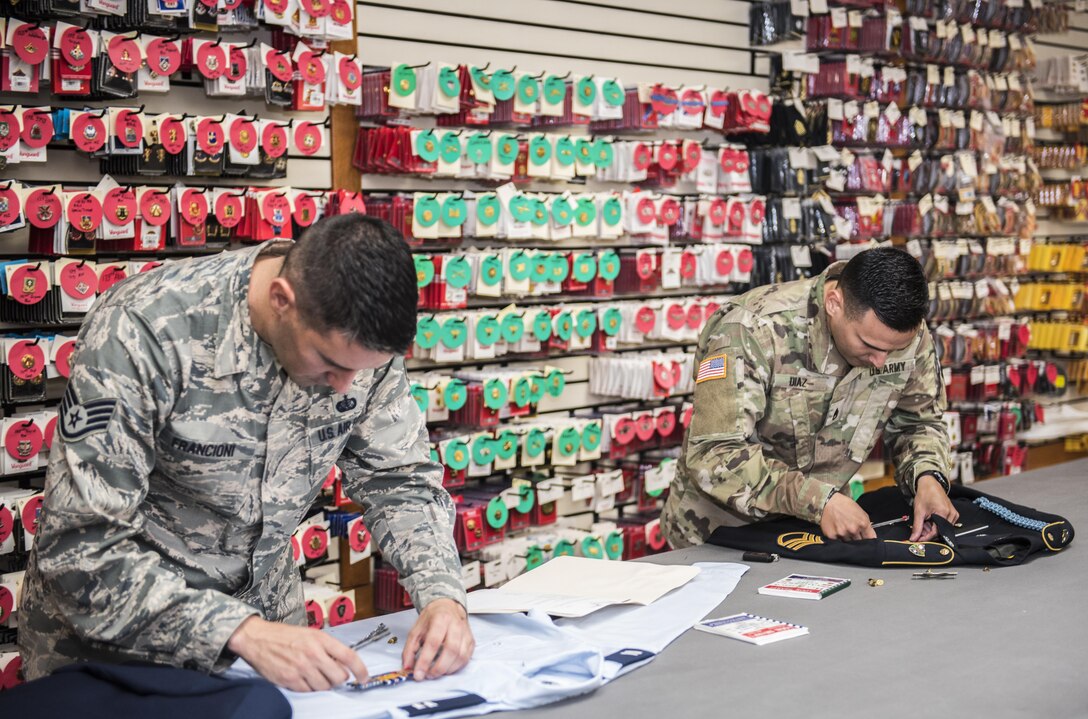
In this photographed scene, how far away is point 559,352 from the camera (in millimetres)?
5332

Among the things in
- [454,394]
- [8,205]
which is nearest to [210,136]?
[8,205]

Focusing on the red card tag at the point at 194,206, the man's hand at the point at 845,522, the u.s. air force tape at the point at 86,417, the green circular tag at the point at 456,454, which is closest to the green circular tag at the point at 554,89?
the green circular tag at the point at 456,454

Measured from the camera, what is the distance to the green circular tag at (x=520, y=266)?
4.89 meters

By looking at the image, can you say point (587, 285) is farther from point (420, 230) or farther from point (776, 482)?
point (776, 482)

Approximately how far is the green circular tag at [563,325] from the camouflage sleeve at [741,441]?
6.27ft

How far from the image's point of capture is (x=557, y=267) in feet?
16.6

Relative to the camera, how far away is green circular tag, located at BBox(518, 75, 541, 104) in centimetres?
486

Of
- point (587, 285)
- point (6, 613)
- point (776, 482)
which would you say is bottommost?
point (6, 613)

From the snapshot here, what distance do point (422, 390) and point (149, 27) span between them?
1688 millimetres

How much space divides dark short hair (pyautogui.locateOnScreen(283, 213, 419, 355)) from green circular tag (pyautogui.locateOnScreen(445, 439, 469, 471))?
2.90m

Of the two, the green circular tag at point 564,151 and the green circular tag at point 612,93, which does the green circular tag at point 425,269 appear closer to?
the green circular tag at point 564,151

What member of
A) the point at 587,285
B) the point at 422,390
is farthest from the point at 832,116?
the point at 422,390

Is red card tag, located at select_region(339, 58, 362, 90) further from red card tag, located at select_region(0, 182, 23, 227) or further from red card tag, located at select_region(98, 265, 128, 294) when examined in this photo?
red card tag, located at select_region(0, 182, 23, 227)

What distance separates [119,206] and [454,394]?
1538mm
